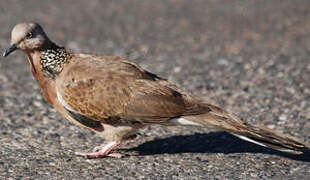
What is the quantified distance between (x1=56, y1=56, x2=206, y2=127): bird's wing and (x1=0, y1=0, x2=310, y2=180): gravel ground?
0.53 m

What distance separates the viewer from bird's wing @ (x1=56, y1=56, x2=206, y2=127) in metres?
5.17

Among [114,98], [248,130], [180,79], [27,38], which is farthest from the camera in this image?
[180,79]

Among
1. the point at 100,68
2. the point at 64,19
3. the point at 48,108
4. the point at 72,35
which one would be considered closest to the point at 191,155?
the point at 100,68

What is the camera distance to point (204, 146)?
5898 mm

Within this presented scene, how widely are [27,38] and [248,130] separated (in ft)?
7.98

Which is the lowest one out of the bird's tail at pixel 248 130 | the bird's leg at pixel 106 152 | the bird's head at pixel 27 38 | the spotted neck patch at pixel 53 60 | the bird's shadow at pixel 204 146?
the bird's leg at pixel 106 152

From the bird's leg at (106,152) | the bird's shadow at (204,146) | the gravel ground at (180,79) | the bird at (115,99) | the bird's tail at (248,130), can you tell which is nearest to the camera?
the bird's tail at (248,130)

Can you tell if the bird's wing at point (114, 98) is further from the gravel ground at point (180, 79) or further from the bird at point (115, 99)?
the gravel ground at point (180, 79)

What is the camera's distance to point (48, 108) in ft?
24.3

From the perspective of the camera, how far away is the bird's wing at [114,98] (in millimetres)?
5168

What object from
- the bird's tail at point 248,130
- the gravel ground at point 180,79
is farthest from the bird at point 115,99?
the gravel ground at point 180,79

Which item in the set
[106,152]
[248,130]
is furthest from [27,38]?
[248,130]

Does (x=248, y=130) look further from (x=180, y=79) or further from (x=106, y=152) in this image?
(x=180, y=79)

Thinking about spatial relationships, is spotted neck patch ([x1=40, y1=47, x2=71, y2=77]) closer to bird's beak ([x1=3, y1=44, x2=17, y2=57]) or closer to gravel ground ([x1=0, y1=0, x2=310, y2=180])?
bird's beak ([x1=3, y1=44, x2=17, y2=57])
